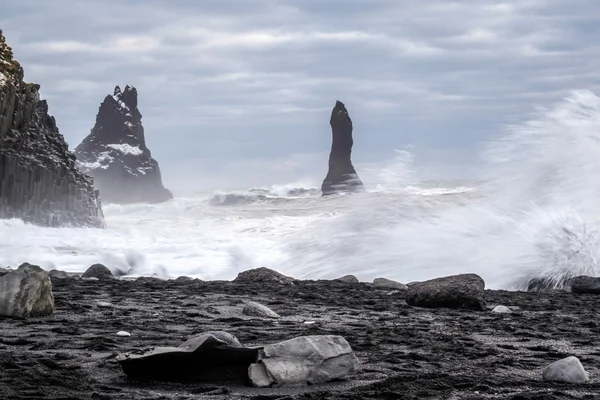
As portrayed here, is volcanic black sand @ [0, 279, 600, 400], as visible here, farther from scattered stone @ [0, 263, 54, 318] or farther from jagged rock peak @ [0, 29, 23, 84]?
jagged rock peak @ [0, 29, 23, 84]

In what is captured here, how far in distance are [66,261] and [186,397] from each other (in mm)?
16735

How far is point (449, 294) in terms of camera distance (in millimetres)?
8602

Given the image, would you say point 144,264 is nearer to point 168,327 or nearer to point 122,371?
point 168,327

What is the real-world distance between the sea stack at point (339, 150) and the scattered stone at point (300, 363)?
44919 millimetres

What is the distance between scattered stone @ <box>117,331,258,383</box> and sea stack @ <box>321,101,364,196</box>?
4505 centimetres

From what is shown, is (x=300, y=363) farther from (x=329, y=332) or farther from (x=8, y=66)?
(x=8, y=66)

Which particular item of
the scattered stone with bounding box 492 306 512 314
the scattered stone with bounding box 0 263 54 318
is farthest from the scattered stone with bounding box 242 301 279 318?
the scattered stone with bounding box 492 306 512 314

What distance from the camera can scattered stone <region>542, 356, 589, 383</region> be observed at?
4.63 m

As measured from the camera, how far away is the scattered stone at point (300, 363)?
4.44 meters

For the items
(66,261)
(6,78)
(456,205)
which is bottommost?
(66,261)

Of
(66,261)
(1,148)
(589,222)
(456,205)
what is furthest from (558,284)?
(1,148)

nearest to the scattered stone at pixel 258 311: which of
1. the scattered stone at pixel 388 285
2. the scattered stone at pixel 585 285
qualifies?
the scattered stone at pixel 388 285

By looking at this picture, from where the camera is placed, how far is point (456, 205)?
728 inches

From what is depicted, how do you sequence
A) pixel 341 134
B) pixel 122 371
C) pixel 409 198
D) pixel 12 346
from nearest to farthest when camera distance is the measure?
1. pixel 122 371
2. pixel 12 346
3. pixel 409 198
4. pixel 341 134
